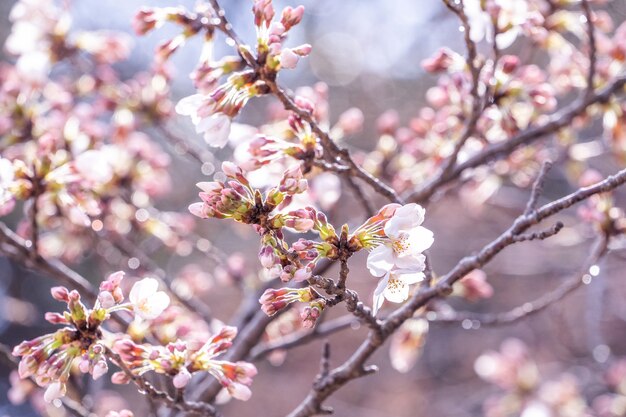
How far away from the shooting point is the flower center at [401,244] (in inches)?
44.8

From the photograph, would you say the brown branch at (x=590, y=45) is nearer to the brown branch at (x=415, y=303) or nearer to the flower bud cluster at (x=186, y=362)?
the brown branch at (x=415, y=303)

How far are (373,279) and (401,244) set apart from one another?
4.32 m

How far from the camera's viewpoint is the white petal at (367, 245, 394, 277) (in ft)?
3.68

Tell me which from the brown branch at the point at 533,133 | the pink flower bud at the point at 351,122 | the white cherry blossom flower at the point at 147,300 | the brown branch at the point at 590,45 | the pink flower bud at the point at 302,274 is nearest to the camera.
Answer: the pink flower bud at the point at 302,274

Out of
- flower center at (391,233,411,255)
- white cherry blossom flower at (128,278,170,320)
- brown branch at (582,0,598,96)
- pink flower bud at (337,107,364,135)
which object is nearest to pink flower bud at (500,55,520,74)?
brown branch at (582,0,598,96)

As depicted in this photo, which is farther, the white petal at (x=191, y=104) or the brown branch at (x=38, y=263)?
the brown branch at (x=38, y=263)

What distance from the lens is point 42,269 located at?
1.69 m

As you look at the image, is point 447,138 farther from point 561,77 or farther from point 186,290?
point 186,290

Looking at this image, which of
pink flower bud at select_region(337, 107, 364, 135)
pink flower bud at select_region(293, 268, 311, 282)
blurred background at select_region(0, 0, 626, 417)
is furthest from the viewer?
blurred background at select_region(0, 0, 626, 417)

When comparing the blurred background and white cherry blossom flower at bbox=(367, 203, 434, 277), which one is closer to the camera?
white cherry blossom flower at bbox=(367, 203, 434, 277)

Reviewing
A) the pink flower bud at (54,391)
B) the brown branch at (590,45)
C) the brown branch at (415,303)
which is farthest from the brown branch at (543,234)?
the pink flower bud at (54,391)

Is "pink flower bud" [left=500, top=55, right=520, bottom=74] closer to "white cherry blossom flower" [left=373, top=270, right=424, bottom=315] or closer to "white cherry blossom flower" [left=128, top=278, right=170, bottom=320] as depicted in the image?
"white cherry blossom flower" [left=373, top=270, right=424, bottom=315]

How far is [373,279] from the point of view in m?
5.42

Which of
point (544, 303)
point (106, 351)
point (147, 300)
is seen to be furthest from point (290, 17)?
point (544, 303)
